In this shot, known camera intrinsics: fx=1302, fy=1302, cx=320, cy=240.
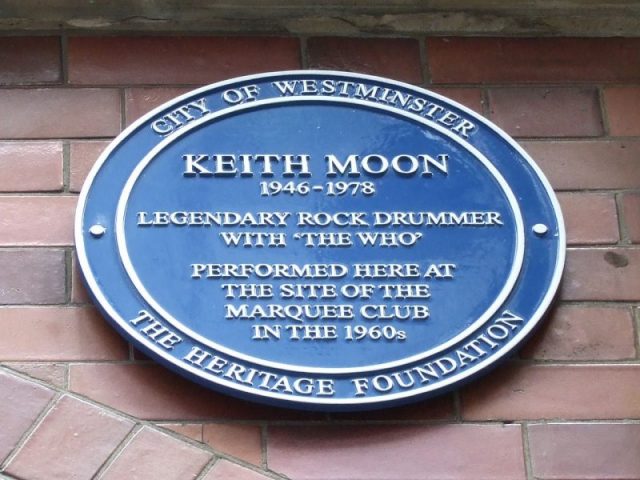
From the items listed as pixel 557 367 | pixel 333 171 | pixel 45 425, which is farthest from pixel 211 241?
pixel 557 367

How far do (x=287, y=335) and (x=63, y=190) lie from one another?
53 cm

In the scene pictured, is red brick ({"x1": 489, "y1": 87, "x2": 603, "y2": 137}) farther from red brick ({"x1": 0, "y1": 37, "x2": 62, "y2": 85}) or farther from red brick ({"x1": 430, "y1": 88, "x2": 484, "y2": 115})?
red brick ({"x1": 0, "y1": 37, "x2": 62, "y2": 85})

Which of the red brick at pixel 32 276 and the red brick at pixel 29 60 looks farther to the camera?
the red brick at pixel 29 60

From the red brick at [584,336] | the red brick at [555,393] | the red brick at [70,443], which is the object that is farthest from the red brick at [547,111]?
the red brick at [70,443]

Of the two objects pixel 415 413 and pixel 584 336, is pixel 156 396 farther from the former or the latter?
pixel 584 336

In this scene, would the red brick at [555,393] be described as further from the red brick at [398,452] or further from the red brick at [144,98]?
the red brick at [144,98]

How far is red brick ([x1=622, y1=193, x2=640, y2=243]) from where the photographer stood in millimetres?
2518

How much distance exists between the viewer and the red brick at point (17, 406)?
2219mm

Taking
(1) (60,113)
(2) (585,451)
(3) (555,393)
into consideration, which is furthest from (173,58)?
(2) (585,451)

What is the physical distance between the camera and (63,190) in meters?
2.49

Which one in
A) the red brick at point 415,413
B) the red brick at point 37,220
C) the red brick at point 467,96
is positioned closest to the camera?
the red brick at point 415,413

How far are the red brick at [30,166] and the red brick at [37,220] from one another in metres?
0.03

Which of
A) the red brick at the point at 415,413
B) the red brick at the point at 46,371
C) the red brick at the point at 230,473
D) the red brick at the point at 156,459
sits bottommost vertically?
the red brick at the point at 230,473

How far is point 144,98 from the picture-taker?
2.61 metres
